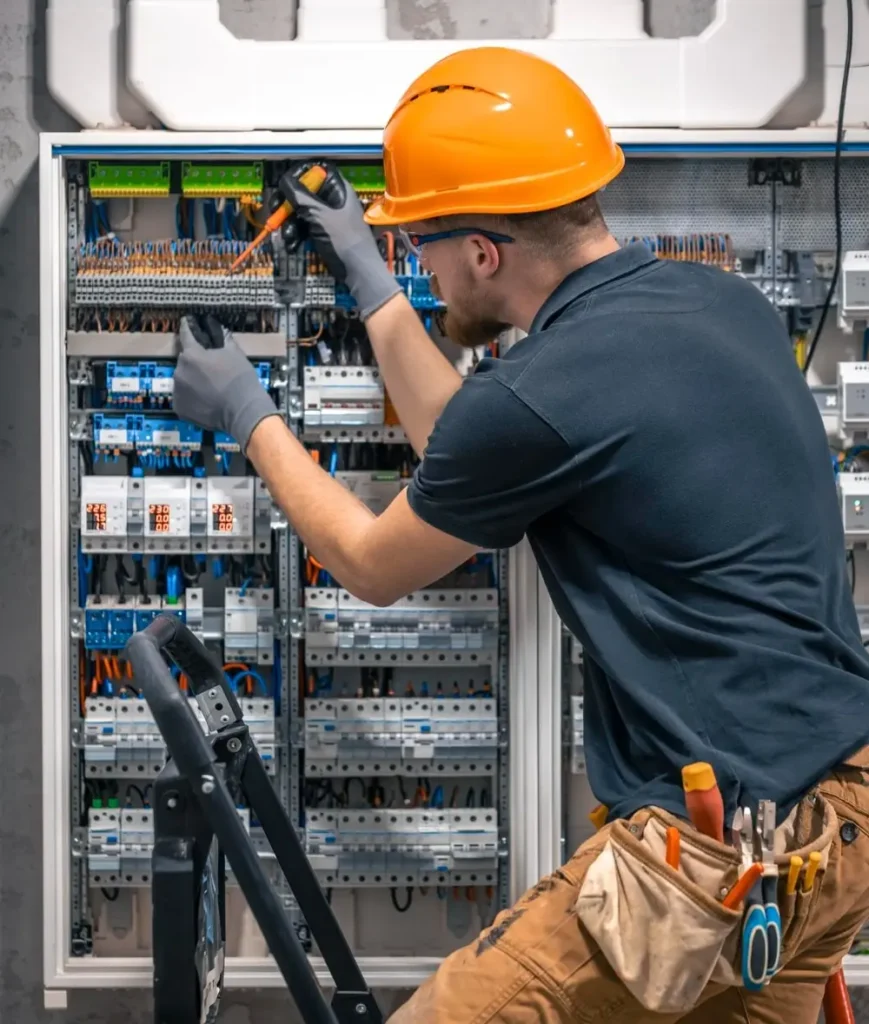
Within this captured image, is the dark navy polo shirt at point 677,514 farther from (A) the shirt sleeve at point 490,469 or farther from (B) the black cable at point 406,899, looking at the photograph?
(B) the black cable at point 406,899

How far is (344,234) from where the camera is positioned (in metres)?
2.44

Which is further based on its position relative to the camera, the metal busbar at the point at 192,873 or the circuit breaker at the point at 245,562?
the circuit breaker at the point at 245,562

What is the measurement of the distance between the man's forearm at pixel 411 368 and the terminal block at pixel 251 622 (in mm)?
518

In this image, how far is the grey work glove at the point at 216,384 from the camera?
230 centimetres

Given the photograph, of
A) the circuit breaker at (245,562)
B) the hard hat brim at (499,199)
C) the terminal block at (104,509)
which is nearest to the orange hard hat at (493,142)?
the hard hat brim at (499,199)

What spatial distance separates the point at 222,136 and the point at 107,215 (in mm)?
388

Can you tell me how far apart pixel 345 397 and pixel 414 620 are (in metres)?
0.53

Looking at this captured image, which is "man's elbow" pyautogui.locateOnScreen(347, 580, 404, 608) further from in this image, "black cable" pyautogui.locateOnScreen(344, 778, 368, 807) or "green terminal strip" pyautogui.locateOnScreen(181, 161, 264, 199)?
"green terminal strip" pyautogui.locateOnScreen(181, 161, 264, 199)

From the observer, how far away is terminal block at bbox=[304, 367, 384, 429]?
252cm

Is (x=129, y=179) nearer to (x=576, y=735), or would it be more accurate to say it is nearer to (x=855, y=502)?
(x=576, y=735)

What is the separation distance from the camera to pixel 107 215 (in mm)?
2607

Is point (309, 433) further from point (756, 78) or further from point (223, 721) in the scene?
point (756, 78)

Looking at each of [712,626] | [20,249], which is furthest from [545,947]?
[20,249]

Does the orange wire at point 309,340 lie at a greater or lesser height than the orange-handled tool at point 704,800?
greater
